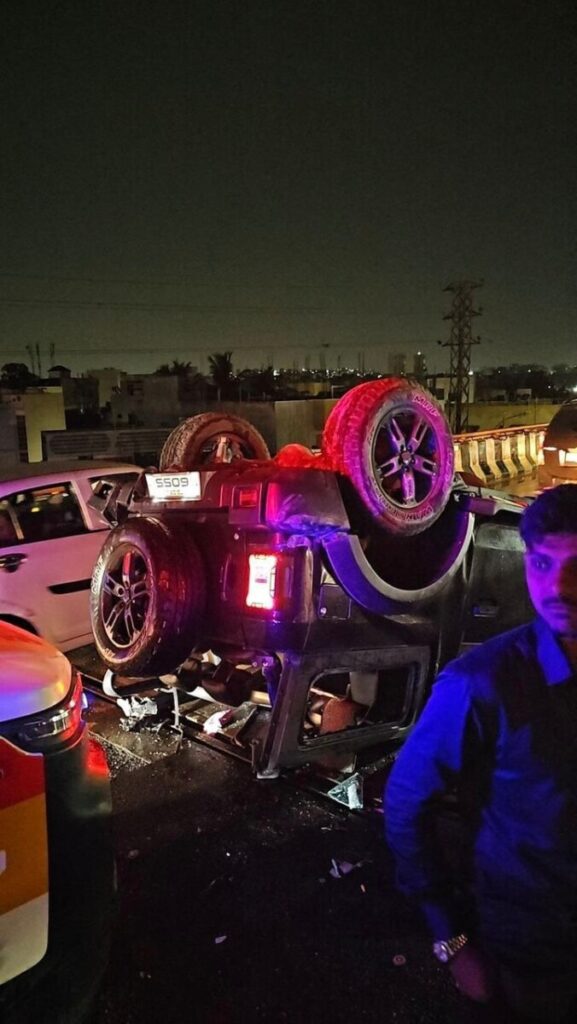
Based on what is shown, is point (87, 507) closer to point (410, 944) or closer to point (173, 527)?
point (173, 527)

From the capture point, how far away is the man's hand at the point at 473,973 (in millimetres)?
1607

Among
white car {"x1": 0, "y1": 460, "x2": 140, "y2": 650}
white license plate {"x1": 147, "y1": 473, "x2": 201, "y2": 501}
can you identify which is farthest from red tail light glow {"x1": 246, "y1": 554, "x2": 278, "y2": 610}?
white car {"x1": 0, "y1": 460, "x2": 140, "y2": 650}

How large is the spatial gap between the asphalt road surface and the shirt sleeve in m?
0.52

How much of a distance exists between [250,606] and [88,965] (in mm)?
1849

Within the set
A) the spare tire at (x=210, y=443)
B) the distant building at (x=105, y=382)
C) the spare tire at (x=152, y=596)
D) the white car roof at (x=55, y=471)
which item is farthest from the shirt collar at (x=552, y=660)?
the distant building at (x=105, y=382)

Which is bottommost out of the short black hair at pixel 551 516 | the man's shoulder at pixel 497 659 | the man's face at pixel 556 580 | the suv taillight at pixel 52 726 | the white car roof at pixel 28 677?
the suv taillight at pixel 52 726

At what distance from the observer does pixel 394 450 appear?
3.89 m

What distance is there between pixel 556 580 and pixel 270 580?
86.2 inches

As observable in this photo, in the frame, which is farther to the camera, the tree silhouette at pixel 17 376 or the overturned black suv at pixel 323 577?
the tree silhouette at pixel 17 376

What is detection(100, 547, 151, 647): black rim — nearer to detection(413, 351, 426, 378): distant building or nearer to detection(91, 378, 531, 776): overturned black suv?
detection(91, 378, 531, 776): overturned black suv

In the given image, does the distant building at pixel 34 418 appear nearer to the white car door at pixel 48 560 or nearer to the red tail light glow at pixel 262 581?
the white car door at pixel 48 560

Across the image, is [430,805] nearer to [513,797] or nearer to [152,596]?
[513,797]

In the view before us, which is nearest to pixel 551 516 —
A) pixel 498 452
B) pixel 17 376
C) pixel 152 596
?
pixel 152 596

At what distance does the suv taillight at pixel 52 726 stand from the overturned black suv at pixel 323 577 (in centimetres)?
151
